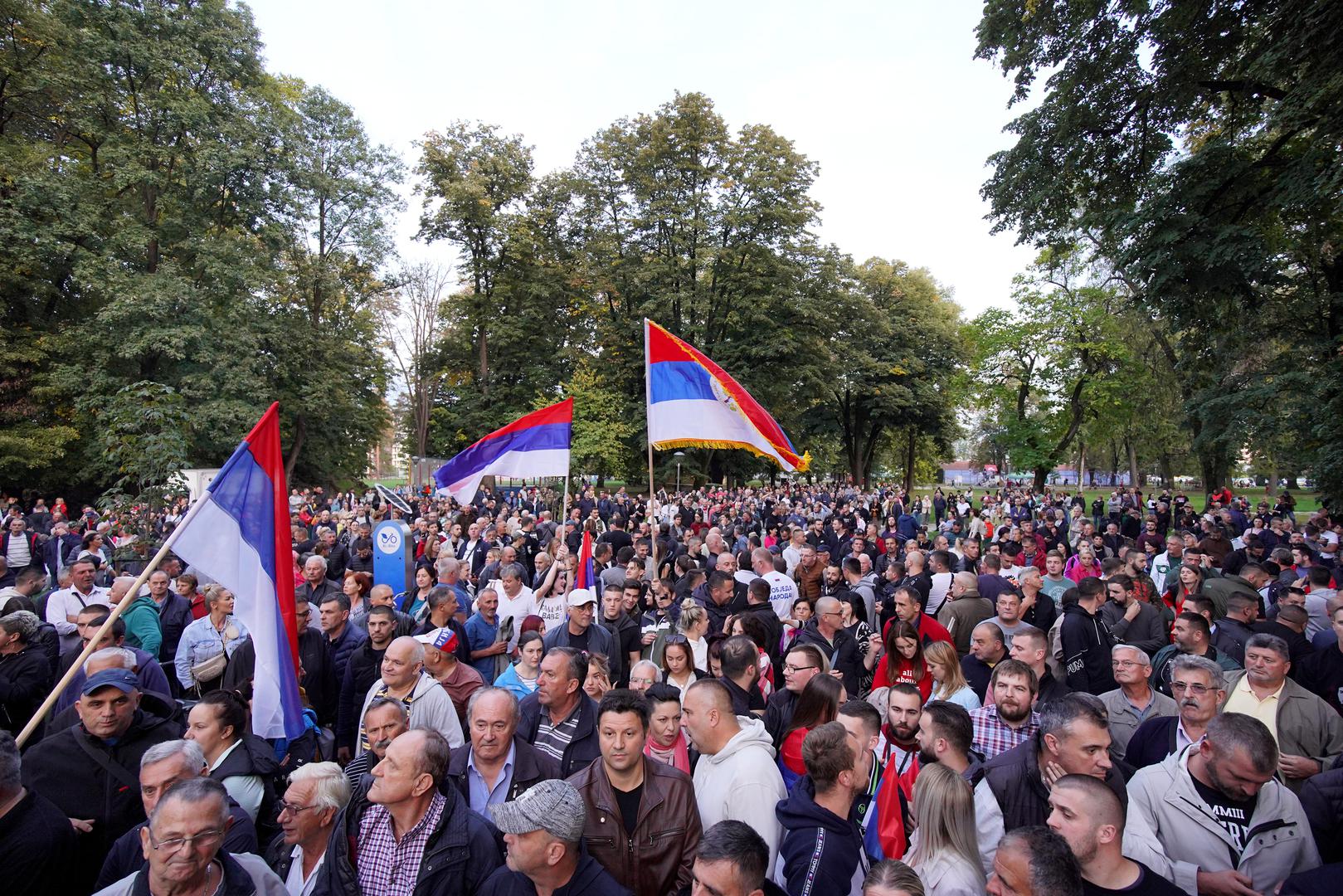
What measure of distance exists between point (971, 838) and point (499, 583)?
5743 millimetres

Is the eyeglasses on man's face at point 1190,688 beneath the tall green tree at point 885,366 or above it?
beneath

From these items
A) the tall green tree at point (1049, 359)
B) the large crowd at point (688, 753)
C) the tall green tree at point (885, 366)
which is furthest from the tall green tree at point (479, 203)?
the large crowd at point (688, 753)

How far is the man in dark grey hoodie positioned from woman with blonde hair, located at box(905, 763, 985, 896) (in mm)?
253

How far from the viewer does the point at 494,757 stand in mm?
3609

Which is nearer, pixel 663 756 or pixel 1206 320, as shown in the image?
pixel 663 756

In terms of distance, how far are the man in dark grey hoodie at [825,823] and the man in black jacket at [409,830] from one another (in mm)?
1246

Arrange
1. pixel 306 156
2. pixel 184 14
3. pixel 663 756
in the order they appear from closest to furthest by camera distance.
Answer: pixel 663 756 → pixel 184 14 → pixel 306 156

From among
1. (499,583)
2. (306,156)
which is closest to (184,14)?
(306,156)

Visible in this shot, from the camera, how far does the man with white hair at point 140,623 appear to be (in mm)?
6164

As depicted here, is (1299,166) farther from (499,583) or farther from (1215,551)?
(499,583)

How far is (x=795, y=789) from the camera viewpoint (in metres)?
3.00

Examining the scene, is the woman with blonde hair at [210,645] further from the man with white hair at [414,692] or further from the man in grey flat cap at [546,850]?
the man in grey flat cap at [546,850]

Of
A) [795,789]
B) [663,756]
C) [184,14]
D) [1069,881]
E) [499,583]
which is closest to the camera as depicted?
[1069,881]

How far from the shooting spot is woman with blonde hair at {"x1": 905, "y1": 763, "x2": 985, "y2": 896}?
8.80 ft
